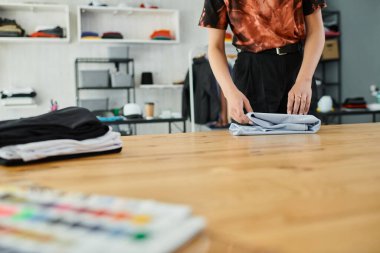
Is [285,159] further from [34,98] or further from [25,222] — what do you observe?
[34,98]

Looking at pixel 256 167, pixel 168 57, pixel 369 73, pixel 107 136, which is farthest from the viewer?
pixel 369 73

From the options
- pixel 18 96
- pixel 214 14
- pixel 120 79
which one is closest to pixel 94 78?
pixel 120 79

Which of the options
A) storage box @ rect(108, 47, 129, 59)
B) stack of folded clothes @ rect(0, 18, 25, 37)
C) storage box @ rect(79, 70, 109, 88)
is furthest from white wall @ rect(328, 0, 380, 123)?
stack of folded clothes @ rect(0, 18, 25, 37)

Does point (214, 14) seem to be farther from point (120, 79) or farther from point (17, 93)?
point (17, 93)

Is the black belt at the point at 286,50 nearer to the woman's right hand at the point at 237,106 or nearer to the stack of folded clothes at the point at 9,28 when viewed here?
the woman's right hand at the point at 237,106

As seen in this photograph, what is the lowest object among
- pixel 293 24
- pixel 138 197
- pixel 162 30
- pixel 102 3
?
pixel 138 197

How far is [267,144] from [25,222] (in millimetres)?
763

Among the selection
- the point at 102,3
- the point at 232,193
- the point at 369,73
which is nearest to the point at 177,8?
the point at 102,3

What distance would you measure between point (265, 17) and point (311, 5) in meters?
0.18


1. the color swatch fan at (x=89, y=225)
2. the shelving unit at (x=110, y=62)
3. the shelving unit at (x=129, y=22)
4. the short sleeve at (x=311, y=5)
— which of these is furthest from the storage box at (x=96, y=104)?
the color swatch fan at (x=89, y=225)

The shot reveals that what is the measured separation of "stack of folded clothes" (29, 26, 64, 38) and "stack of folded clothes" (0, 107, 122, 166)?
4.17 meters

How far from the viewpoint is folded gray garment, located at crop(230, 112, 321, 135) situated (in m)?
Answer: 1.26

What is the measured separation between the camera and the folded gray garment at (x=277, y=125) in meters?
1.26

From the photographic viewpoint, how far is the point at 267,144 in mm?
1024
